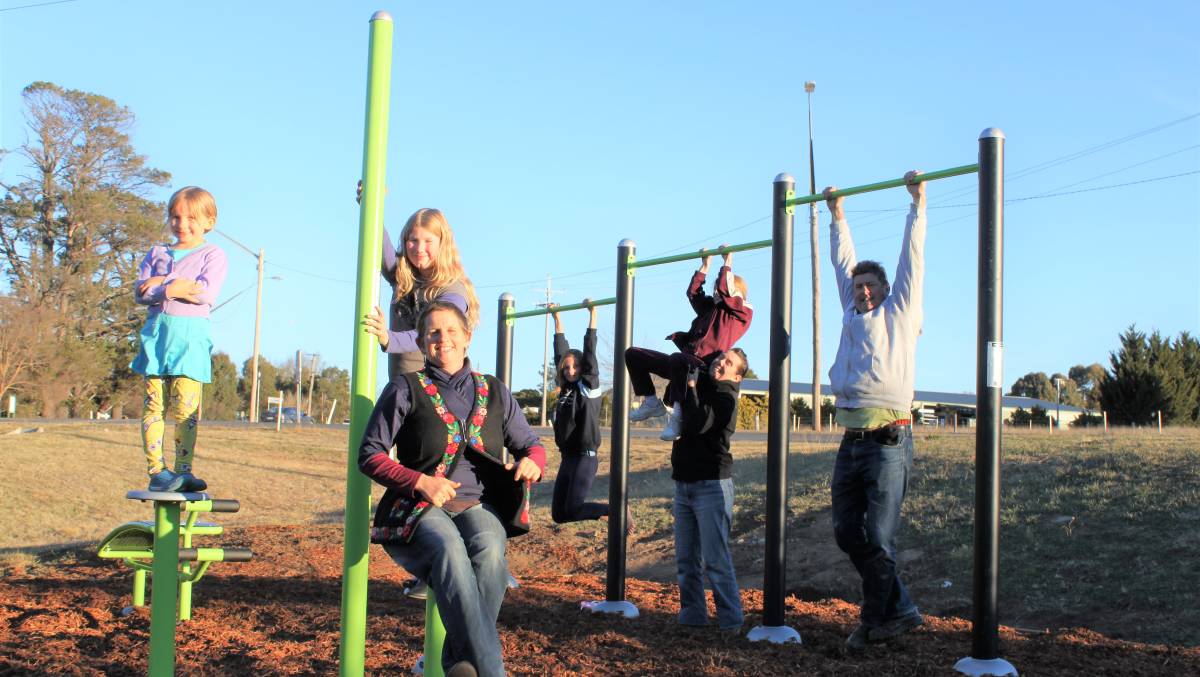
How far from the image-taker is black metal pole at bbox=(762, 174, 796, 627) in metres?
4.96

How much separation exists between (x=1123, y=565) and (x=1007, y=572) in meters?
0.74

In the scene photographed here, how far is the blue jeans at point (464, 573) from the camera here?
10.4 ft

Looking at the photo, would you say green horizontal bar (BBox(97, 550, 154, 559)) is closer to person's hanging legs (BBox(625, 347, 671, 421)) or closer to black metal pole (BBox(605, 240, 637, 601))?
black metal pole (BBox(605, 240, 637, 601))

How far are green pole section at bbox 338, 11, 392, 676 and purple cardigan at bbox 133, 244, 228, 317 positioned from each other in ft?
4.25

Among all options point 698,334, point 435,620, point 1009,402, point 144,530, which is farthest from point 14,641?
point 1009,402

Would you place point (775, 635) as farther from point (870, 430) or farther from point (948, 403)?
point (948, 403)

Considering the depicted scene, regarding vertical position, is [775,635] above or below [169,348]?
below

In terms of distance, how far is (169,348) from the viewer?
4328 mm

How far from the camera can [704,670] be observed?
162 inches

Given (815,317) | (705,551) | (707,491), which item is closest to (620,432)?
(707,491)

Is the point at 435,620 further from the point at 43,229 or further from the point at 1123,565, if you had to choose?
the point at 43,229

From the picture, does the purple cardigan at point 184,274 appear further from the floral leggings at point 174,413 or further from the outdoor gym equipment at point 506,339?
the outdoor gym equipment at point 506,339

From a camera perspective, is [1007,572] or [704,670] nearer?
[704,670]

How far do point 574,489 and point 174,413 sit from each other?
3.52 m
